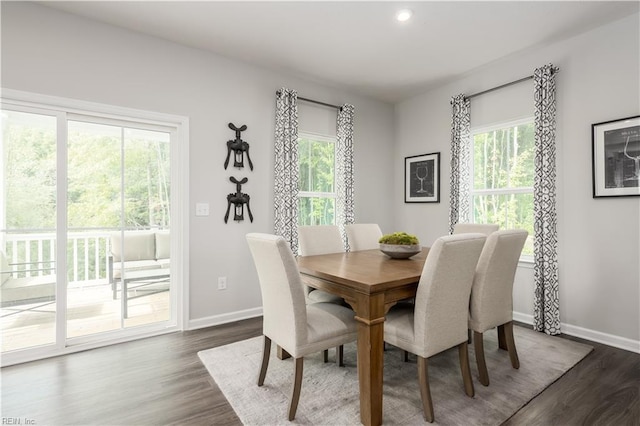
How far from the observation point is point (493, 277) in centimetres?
217

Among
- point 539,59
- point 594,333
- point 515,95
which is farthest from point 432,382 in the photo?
point 539,59

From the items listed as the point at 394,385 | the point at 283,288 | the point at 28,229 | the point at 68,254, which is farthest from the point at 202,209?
the point at 394,385

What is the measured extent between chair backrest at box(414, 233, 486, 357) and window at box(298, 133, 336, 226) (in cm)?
242

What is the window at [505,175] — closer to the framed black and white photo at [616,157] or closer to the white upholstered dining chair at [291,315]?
the framed black and white photo at [616,157]

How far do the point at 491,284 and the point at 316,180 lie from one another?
2515 mm

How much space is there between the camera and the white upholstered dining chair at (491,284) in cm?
212

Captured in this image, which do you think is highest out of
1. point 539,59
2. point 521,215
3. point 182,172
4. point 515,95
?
point 539,59

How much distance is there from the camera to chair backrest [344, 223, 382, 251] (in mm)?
3283

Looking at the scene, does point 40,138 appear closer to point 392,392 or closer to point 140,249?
point 140,249

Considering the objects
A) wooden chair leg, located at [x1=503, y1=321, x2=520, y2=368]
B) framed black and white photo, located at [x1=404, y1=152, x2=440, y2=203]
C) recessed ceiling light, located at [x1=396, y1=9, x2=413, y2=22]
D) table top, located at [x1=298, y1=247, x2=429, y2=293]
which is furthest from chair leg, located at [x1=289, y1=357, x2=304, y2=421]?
framed black and white photo, located at [x1=404, y1=152, x2=440, y2=203]

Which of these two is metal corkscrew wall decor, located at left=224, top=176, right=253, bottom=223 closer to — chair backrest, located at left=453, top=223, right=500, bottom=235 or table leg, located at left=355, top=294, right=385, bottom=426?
table leg, located at left=355, top=294, right=385, bottom=426

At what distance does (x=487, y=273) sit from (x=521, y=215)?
184 cm

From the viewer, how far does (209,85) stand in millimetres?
3346

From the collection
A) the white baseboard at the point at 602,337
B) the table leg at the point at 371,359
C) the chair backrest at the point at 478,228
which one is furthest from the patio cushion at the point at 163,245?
the white baseboard at the point at 602,337
